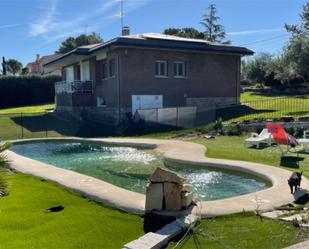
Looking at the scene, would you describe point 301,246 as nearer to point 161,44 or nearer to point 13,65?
point 161,44

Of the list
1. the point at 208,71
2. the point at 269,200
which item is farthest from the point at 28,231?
the point at 208,71

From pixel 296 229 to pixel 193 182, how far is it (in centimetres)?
500

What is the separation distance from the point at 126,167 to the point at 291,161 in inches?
212

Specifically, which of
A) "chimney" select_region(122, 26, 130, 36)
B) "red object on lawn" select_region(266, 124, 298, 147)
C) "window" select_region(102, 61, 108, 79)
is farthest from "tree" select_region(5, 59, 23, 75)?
"red object on lawn" select_region(266, 124, 298, 147)

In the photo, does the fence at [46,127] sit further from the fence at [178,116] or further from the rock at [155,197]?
the rock at [155,197]

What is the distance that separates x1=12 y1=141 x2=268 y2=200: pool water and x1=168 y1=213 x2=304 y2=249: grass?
8.55 ft

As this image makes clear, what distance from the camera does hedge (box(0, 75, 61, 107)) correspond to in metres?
45.7

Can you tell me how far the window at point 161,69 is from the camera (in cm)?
2766

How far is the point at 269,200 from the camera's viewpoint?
8133 millimetres

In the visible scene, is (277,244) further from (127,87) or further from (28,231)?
(127,87)

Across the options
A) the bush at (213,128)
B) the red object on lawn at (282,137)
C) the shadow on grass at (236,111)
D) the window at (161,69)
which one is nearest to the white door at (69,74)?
the window at (161,69)

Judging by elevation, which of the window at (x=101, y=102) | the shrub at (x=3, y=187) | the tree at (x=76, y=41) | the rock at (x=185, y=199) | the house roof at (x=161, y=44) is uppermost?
the tree at (x=76, y=41)

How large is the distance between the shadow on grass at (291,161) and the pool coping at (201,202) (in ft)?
2.50

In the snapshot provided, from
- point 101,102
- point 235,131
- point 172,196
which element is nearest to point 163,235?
point 172,196
